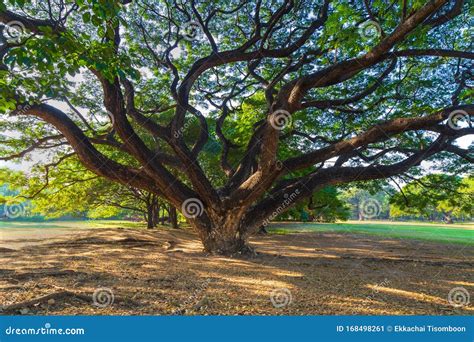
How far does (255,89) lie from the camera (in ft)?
37.9

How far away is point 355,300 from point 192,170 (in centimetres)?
497

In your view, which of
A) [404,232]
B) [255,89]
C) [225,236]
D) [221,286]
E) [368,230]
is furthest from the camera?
[368,230]

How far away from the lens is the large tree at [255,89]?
5.07m

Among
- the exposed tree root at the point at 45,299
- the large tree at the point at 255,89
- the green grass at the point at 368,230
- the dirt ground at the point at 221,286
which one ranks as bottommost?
the green grass at the point at 368,230

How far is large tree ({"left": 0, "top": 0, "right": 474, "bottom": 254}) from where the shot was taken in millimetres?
5070

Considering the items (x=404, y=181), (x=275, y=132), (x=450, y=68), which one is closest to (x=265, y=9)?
(x=275, y=132)

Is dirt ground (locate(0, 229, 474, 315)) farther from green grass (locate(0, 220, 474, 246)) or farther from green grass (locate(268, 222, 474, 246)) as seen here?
green grass (locate(0, 220, 474, 246))

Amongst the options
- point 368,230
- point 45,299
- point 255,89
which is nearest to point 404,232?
point 368,230

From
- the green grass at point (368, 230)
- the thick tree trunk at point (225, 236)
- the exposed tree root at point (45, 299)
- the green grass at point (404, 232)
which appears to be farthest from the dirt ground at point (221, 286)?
the green grass at point (368, 230)

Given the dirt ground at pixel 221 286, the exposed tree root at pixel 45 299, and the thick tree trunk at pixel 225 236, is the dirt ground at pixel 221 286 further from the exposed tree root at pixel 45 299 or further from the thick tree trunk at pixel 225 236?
the thick tree trunk at pixel 225 236

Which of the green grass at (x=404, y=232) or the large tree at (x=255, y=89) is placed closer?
the large tree at (x=255, y=89)

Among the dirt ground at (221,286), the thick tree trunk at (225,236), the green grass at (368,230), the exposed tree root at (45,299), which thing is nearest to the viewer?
A: the exposed tree root at (45,299)

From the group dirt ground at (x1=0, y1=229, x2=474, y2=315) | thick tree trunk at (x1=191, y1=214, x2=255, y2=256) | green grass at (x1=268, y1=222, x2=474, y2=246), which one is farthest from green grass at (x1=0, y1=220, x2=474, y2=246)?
dirt ground at (x1=0, y1=229, x2=474, y2=315)

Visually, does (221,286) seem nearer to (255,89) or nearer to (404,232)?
(255,89)
